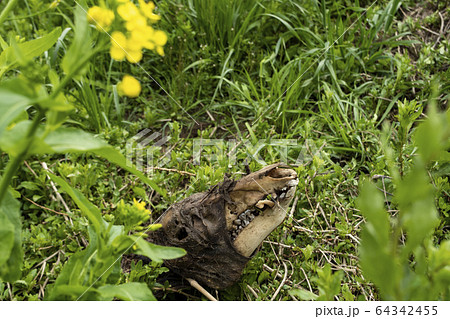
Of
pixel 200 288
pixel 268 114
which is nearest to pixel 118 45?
pixel 200 288

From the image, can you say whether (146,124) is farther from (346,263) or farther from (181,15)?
(346,263)

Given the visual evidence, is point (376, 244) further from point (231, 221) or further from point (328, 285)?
point (231, 221)

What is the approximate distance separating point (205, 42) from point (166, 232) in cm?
140

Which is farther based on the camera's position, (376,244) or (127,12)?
(127,12)

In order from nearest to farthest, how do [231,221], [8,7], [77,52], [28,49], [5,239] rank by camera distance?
[77,52] < [5,239] < [8,7] < [28,49] < [231,221]

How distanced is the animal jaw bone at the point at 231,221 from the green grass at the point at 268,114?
0.43ft

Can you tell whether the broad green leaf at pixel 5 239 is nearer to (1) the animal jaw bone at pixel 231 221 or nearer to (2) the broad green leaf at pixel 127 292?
(2) the broad green leaf at pixel 127 292

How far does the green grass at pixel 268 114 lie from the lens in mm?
1717

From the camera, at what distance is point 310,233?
69.9 inches

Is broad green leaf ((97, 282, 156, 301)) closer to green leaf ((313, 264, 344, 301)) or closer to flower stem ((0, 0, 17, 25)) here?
green leaf ((313, 264, 344, 301))

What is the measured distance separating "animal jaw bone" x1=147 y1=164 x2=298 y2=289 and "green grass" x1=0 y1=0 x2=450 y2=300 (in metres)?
0.13

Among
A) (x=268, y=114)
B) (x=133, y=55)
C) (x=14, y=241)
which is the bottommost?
(x=268, y=114)

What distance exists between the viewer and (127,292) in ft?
3.42

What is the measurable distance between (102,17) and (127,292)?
2.07 feet
